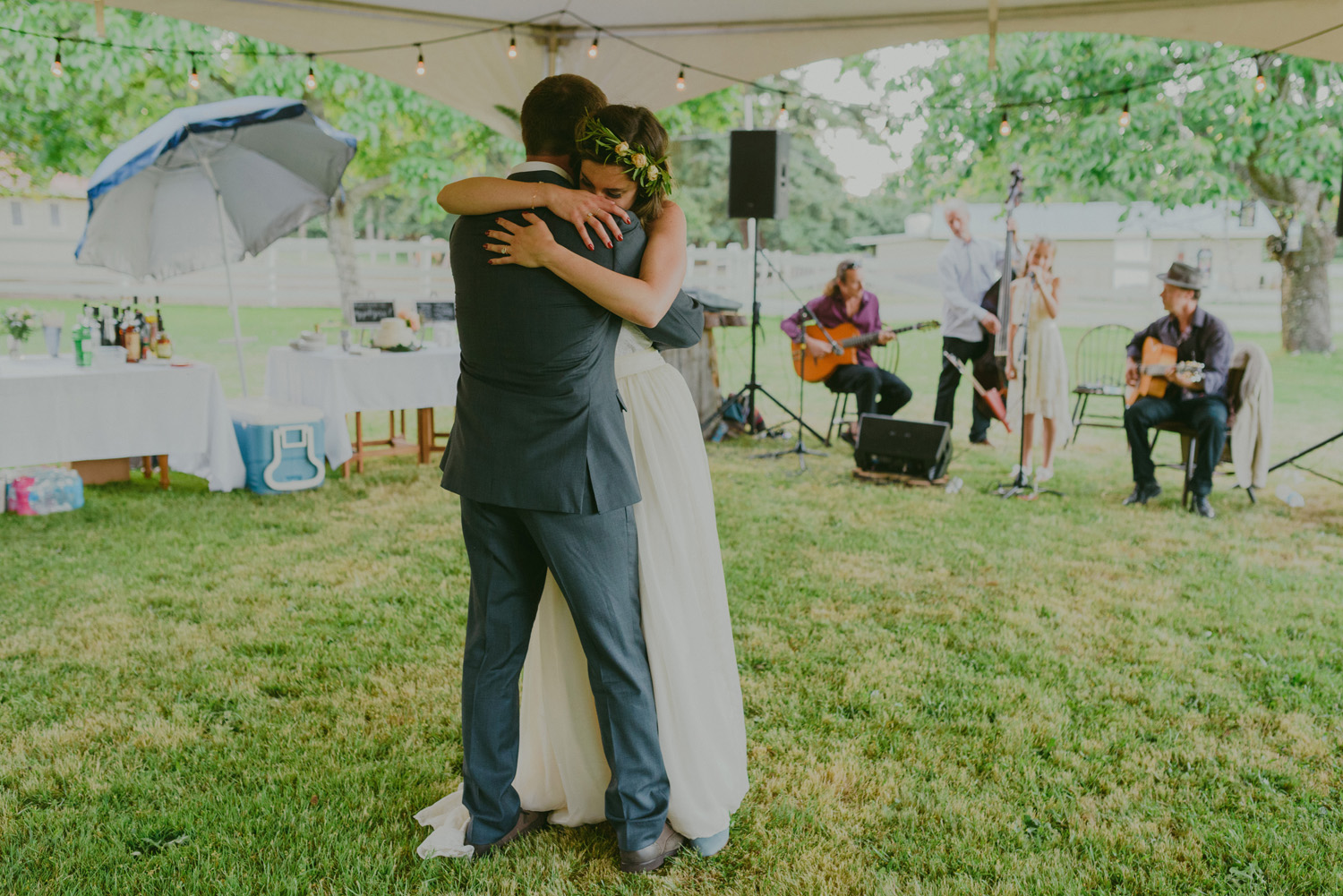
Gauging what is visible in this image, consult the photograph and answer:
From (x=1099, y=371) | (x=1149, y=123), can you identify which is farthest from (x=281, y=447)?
(x=1149, y=123)

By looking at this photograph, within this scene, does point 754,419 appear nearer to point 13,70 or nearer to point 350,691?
point 350,691

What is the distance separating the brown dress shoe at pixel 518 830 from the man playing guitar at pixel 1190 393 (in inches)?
163

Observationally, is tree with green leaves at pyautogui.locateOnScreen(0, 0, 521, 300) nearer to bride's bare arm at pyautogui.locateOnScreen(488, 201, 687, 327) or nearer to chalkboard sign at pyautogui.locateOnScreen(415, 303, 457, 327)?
chalkboard sign at pyautogui.locateOnScreen(415, 303, 457, 327)

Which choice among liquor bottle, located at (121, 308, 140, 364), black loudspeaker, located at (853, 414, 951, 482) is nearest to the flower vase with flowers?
liquor bottle, located at (121, 308, 140, 364)

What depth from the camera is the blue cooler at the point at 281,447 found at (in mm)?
5012

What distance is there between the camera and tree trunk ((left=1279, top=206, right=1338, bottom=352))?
1136cm

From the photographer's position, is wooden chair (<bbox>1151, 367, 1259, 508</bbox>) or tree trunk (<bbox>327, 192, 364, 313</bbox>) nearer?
wooden chair (<bbox>1151, 367, 1259, 508</bbox>)

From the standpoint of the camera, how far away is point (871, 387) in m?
6.32

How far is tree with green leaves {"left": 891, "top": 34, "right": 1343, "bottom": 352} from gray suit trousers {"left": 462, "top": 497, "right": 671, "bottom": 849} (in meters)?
7.45

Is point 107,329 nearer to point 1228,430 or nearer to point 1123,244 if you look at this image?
point 1228,430

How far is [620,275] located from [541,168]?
224mm

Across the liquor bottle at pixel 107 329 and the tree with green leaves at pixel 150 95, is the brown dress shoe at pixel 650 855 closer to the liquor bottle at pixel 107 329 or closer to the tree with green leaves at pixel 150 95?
the liquor bottle at pixel 107 329

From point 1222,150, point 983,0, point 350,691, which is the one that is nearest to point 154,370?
point 350,691

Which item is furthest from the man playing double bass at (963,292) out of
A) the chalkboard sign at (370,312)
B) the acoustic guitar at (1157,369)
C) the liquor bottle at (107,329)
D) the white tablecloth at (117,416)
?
the liquor bottle at (107,329)
